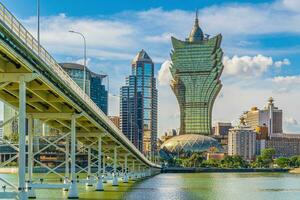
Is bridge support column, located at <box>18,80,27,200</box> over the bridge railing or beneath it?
beneath

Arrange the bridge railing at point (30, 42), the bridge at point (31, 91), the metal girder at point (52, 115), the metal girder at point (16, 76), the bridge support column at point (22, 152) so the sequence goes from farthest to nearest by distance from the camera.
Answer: the metal girder at point (52, 115) → the metal girder at point (16, 76) → the bridge support column at point (22, 152) → the bridge at point (31, 91) → the bridge railing at point (30, 42)

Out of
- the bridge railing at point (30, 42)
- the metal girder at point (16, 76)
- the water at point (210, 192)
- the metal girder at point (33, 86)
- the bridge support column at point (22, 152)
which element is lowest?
the water at point (210, 192)

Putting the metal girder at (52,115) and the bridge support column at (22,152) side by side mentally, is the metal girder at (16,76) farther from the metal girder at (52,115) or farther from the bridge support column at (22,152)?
the metal girder at (52,115)

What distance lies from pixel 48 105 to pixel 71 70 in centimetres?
10297

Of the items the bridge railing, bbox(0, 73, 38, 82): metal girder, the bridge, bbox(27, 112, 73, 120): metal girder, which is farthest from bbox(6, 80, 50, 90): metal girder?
bbox(27, 112, 73, 120): metal girder

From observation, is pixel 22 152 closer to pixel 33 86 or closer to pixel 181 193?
pixel 33 86

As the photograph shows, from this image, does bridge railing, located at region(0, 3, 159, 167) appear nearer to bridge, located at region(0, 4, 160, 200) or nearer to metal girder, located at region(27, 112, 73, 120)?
bridge, located at region(0, 4, 160, 200)

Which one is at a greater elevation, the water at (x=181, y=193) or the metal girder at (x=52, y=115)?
the metal girder at (x=52, y=115)

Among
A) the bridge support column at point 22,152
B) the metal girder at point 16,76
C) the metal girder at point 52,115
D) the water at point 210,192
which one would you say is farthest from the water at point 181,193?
the metal girder at point 16,76

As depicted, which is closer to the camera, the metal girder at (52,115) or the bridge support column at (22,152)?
the bridge support column at (22,152)

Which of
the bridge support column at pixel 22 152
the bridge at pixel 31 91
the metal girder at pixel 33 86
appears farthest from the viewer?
the metal girder at pixel 33 86

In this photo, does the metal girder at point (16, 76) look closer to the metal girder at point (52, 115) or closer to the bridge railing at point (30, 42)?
the bridge railing at point (30, 42)

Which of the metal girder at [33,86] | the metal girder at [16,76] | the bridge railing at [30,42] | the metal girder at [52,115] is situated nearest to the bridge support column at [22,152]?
the metal girder at [16,76]

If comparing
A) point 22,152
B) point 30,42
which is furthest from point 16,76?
point 22,152
